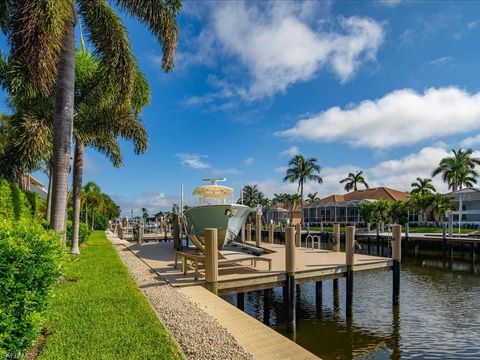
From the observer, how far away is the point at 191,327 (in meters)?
6.41

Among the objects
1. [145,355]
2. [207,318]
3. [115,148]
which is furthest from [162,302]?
[115,148]

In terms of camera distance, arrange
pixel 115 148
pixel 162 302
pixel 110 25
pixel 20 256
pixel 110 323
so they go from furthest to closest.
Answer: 1. pixel 115 148
2. pixel 110 25
3. pixel 162 302
4. pixel 110 323
5. pixel 20 256

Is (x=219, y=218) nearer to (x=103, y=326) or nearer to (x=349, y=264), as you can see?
(x=349, y=264)

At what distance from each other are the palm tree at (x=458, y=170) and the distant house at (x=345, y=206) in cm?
717

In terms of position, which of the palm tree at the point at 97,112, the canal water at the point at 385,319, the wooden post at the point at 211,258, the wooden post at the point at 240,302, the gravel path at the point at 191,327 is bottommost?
the canal water at the point at 385,319

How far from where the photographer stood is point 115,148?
824 inches

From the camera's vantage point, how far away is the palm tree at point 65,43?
8.59 m

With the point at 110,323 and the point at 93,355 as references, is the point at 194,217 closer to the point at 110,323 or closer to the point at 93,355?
the point at 110,323

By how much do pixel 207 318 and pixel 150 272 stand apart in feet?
19.8

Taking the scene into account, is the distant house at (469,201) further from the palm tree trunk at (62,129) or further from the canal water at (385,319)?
the palm tree trunk at (62,129)

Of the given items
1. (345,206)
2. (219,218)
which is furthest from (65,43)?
(345,206)

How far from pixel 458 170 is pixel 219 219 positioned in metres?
61.0

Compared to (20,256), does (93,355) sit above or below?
below

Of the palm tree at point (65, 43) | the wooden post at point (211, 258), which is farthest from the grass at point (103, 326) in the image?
the palm tree at point (65, 43)
